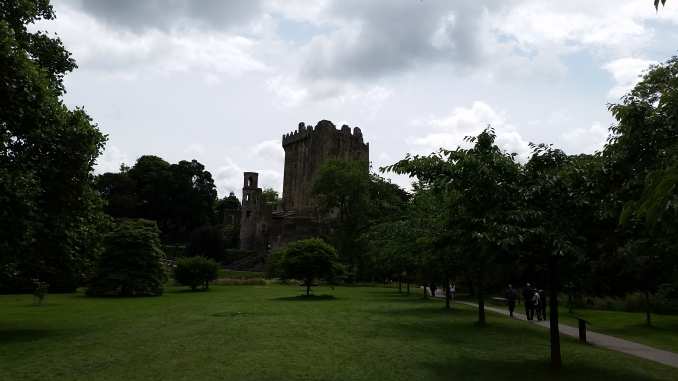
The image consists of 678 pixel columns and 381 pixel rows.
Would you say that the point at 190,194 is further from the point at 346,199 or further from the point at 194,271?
the point at 194,271

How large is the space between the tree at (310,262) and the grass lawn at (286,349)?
12.2 meters

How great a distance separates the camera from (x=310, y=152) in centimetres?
9275

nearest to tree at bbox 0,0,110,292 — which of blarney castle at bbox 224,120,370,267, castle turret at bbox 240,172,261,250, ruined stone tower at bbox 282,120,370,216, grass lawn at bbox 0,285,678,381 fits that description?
grass lawn at bbox 0,285,678,381

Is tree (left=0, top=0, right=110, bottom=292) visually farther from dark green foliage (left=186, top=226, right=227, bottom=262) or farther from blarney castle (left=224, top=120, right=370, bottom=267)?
blarney castle (left=224, top=120, right=370, bottom=267)

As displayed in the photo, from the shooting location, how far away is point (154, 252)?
34594 millimetres

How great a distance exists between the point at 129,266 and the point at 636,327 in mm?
28048

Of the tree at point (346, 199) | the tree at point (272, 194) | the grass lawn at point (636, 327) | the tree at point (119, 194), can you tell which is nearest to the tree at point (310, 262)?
the grass lawn at point (636, 327)

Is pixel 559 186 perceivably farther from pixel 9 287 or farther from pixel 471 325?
pixel 9 287

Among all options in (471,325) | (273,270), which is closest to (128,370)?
(471,325)

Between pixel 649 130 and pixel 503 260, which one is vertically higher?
pixel 649 130

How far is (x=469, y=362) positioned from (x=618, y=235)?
13.8 feet

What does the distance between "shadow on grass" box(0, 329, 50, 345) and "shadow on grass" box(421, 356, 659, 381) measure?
10.4 meters

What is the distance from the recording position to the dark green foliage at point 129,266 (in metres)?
32.6

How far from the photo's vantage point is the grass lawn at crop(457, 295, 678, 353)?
16689 millimetres
